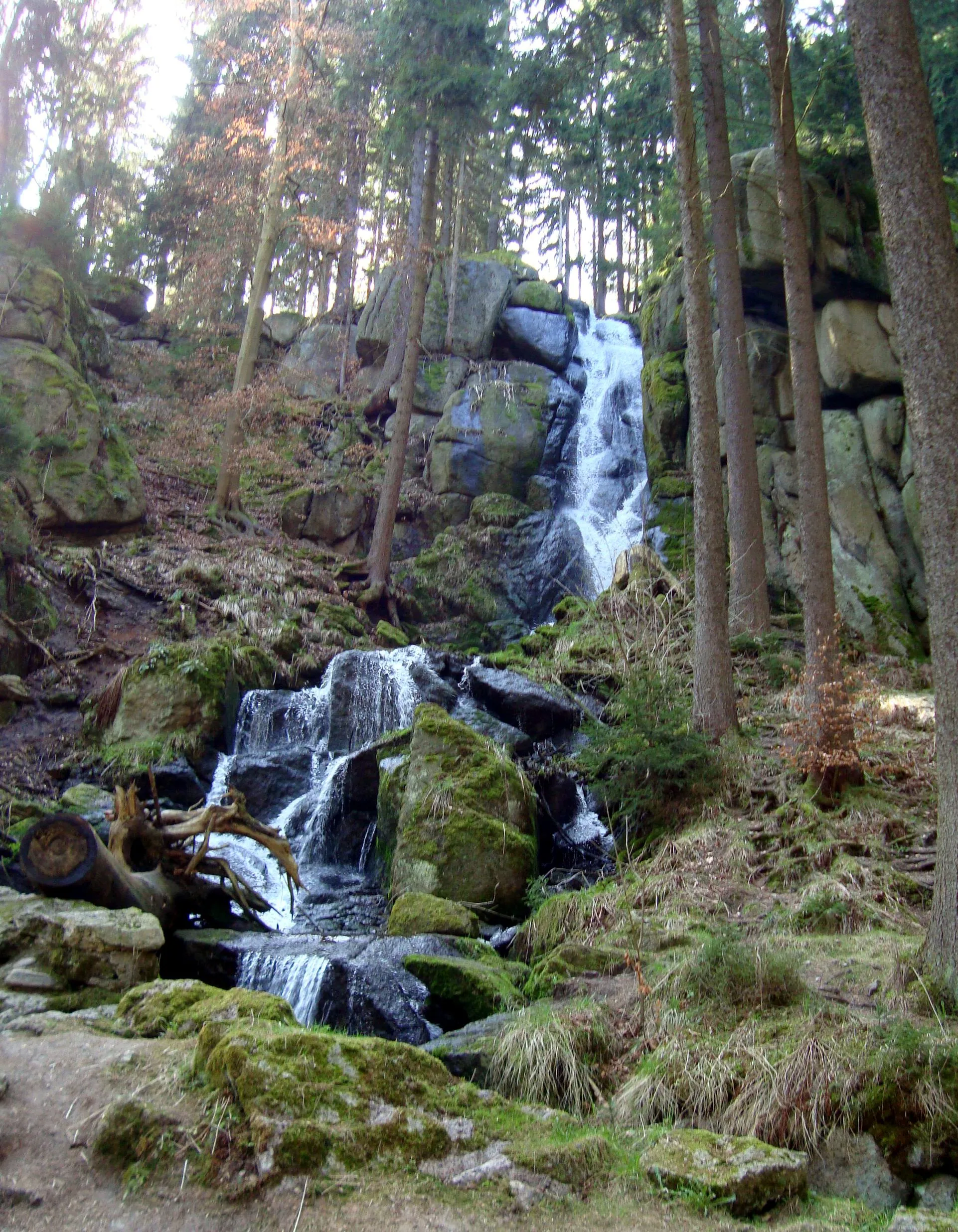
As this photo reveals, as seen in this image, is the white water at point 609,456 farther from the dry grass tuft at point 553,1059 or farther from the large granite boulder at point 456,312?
the dry grass tuft at point 553,1059

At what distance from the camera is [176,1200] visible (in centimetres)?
295

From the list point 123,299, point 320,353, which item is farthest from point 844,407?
point 123,299


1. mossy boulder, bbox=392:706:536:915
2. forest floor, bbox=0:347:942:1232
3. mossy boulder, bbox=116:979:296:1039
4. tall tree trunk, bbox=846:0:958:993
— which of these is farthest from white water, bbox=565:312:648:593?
mossy boulder, bbox=116:979:296:1039

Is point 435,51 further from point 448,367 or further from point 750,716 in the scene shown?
point 750,716

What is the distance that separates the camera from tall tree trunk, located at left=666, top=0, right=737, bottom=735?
10.0m

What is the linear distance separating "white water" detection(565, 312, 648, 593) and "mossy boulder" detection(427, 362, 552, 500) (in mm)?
1261

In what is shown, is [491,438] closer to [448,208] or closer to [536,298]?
[536,298]

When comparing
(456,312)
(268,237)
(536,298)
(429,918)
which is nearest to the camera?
(429,918)

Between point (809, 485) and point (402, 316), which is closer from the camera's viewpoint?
point (809, 485)

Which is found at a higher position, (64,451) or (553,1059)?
(64,451)

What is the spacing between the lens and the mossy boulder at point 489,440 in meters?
22.9

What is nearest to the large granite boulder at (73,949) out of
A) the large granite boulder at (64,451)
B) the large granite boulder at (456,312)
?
the large granite boulder at (64,451)

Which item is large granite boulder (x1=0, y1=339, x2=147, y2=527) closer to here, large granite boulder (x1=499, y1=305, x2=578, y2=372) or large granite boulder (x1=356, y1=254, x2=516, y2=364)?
large granite boulder (x1=356, y1=254, x2=516, y2=364)

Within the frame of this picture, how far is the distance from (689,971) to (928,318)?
13.6 ft
